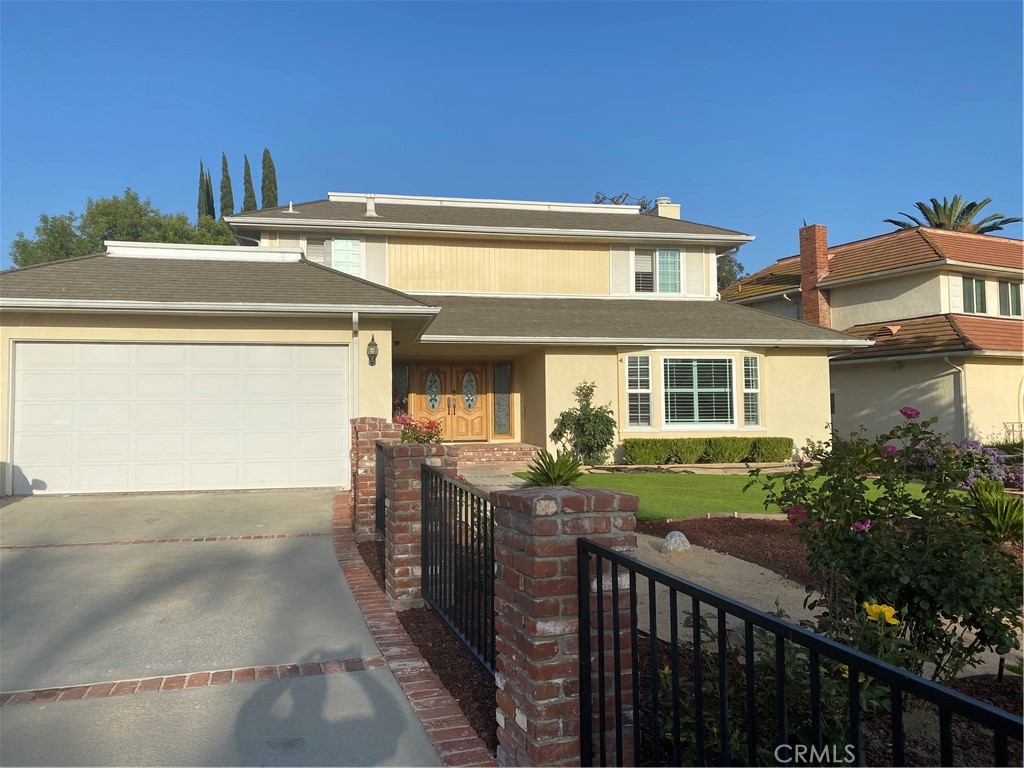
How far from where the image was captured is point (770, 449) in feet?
55.1

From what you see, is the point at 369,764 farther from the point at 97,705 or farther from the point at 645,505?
the point at 645,505

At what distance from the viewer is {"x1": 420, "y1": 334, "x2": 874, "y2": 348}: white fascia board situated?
15.0 metres

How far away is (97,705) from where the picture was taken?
12.0 ft

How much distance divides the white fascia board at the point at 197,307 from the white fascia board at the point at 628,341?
3289mm

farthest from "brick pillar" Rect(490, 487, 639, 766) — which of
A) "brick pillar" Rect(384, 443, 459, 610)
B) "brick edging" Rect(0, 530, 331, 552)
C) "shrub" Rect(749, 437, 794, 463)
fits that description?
"shrub" Rect(749, 437, 794, 463)

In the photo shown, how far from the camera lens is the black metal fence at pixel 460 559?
3.86m

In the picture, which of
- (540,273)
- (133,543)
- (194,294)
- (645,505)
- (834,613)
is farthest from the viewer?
(540,273)

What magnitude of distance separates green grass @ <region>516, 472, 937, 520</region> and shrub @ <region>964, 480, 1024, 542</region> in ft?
8.21

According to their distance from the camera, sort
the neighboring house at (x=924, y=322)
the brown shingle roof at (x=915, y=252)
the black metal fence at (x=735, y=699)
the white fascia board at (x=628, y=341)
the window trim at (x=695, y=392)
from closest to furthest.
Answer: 1. the black metal fence at (x=735, y=699)
2. the white fascia board at (x=628, y=341)
3. the window trim at (x=695, y=392)
4. the neighboring house at (x=924, y=322)
5. the brown shingle roof at (x=915, y=252)

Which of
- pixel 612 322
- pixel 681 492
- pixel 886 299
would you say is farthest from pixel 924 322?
pixel 681 492

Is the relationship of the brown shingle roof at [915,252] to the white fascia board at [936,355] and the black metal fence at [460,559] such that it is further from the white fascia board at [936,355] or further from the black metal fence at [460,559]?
the black metal fence at [460,559]

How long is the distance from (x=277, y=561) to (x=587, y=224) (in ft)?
47.9

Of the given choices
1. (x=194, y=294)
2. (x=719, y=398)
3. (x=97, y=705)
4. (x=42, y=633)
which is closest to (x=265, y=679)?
(x=97, y=705)

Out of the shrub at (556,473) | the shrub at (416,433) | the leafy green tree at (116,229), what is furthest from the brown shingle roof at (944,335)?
the leafy green tree at (116,229)
